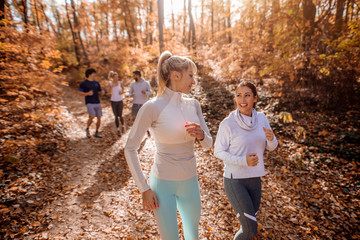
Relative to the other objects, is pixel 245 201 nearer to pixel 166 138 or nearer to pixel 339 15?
pixel 166 138

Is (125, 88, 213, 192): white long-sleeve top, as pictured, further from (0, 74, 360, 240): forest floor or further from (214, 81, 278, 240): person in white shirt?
(0, 74, 360, 240): forest floor

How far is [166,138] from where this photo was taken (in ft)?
5.86

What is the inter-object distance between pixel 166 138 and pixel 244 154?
125 centimetres

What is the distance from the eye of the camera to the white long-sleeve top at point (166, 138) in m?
1.69

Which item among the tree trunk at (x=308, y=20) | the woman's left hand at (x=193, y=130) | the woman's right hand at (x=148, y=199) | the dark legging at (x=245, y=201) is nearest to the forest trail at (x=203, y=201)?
the dark legging at (x=245, y=201)

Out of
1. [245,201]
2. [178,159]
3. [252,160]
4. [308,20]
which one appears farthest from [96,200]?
[308,20]

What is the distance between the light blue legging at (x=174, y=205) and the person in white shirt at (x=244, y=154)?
65 cm

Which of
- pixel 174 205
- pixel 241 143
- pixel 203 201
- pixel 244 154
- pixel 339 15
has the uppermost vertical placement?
pixel 339 15

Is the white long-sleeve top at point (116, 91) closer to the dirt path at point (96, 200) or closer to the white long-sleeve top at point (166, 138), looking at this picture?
the dirt path at point (96, 200)

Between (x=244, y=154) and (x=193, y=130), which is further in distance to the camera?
(x=244, y=154)

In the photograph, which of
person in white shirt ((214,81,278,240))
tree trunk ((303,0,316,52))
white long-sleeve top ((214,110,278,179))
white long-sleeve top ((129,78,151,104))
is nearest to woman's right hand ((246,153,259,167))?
person in white shirt ((214,81,278,240))

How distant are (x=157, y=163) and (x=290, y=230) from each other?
3562 millimetres

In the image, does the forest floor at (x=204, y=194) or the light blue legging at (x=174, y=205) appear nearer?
the light blue legging at (x=174, y=205)

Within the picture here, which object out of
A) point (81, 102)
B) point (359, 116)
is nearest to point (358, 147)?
point (359, 116)
